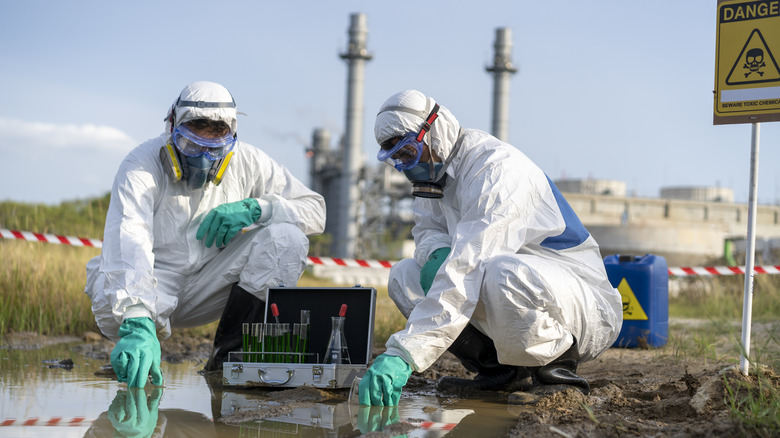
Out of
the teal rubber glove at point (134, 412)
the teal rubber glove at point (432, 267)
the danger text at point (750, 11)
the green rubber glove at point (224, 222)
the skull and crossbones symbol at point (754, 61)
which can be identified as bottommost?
the teal rubber glove at point (134, 412)

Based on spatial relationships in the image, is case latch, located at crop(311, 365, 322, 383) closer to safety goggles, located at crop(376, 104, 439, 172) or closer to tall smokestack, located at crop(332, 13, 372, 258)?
safety goggles, located at crop(376, 104, 439, 172)

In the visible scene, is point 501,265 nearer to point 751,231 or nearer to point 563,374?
point 563,374

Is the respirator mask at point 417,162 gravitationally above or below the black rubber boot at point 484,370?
above

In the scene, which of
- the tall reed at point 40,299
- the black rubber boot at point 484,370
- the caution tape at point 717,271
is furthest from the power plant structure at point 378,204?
the black rubber boot at point 484,370

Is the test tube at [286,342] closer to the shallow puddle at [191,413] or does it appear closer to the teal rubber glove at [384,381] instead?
the shallow puddle at [191,413]

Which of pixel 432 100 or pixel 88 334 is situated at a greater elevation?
pixel 432 100

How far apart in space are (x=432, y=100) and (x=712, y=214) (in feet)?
139

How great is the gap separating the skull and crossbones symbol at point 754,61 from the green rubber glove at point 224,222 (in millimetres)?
2687

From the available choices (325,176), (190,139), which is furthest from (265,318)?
(325,176)

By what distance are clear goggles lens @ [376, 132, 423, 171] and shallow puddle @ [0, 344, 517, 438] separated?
1.13 m

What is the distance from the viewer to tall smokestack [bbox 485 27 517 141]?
29609 mm

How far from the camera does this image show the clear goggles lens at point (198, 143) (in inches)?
A: 163

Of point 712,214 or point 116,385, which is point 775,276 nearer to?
point 116,385

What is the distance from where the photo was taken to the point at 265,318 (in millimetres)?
4039
